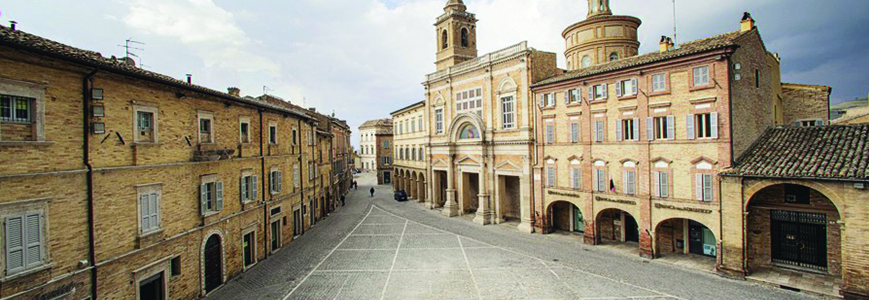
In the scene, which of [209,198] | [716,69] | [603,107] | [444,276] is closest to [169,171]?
[209,198]

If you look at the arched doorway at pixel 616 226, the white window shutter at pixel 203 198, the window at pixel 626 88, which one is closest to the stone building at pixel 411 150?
the arched doorway at pixel 616 226

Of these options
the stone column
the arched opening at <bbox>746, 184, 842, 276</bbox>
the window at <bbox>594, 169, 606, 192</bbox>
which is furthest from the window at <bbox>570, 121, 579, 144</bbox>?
the stone column

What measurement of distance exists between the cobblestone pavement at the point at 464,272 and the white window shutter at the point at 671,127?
21.3 feet

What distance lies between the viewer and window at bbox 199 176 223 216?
1670 cm

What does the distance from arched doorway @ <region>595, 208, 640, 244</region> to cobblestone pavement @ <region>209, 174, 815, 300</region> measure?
6.16 feet

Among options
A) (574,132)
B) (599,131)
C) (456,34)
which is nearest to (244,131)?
(574,132)

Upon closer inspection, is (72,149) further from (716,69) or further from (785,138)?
(785,138)

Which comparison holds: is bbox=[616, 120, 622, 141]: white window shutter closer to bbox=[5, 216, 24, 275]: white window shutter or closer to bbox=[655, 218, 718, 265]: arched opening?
bbox=[655, 218, 718, 265]: arched opening

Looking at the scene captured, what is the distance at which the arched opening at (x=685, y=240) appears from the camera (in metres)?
20.6

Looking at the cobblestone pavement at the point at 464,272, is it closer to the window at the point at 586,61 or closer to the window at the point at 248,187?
the window at the point at 248,187

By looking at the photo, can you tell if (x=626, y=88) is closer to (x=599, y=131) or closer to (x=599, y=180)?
(x=599, y=131)

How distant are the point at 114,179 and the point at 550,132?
22871 millimetres

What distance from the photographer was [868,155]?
15.6 metres

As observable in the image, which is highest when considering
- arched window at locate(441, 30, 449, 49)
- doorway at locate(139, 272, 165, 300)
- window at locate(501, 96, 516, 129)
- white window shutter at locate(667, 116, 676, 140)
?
arched window at locate(441, 30, 449, 49)
